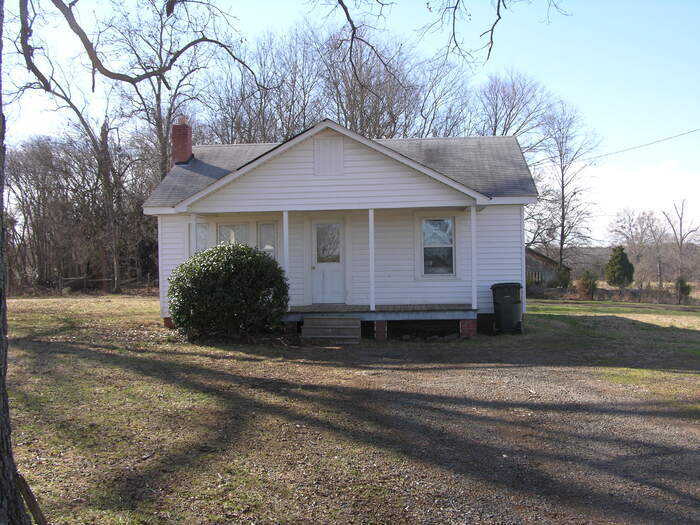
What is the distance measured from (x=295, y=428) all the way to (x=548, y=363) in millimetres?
5702

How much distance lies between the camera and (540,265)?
143 ft

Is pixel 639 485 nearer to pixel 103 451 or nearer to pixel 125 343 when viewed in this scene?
pixel 103 451

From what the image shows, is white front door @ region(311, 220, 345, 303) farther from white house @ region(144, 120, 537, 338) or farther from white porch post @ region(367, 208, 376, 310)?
white porch post @ region(367, 208, 376, 310)

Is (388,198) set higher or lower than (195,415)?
higher

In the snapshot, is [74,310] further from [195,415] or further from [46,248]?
[46,248]

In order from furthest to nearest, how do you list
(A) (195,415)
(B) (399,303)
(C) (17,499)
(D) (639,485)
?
(B) (399,303), (A) (195,415), (D) (639,485), (C) (17,499)

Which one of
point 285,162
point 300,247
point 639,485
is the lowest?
point 639,485

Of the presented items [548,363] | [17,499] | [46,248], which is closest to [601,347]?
[548,363]

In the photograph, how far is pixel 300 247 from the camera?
558 inches

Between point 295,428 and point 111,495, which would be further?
point 295,428

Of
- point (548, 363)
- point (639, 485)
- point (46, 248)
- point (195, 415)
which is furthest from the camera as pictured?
point (46, 248)

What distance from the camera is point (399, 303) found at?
1370 centimetres

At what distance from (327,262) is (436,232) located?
2922 mm

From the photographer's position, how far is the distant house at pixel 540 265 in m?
42.1
